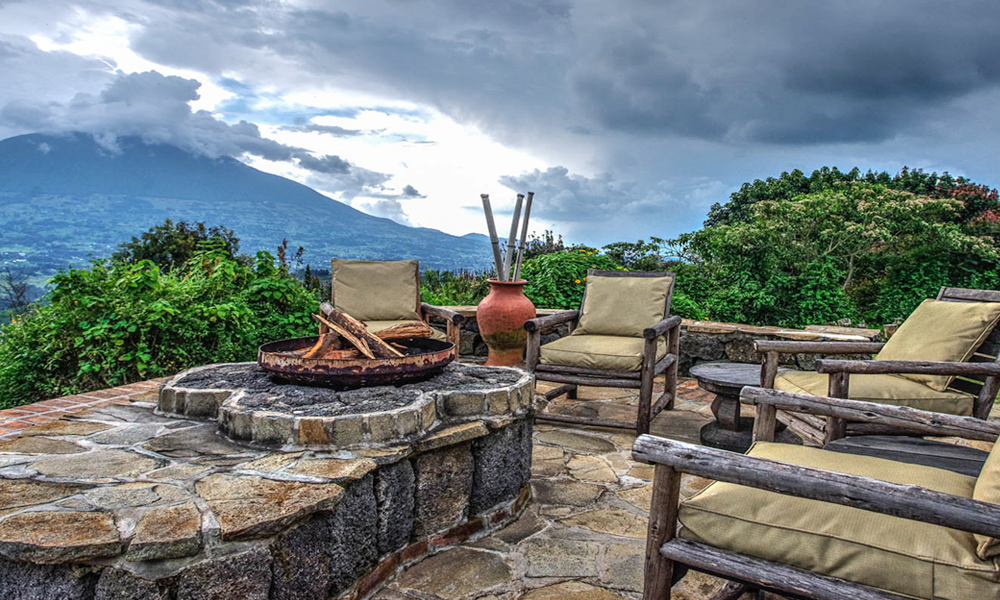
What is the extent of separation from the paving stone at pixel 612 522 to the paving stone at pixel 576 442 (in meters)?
0.78

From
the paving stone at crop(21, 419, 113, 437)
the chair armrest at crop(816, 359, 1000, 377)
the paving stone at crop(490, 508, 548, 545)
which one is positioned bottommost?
the paving stone at crop(490, 508, 548, 545)

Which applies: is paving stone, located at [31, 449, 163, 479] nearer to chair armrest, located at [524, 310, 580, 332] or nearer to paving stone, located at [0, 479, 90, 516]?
paving stone, located at [0, 479, 90, 516]

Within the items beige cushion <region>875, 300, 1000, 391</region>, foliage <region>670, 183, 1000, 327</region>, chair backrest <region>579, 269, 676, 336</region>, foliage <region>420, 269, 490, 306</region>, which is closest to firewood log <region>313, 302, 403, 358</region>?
chair backrest <region>579, 269, 676, 336</region>

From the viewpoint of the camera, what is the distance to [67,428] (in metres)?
2.05

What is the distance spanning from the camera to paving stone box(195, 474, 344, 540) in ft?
4.40

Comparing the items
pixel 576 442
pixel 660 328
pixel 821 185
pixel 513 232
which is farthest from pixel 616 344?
pixel 821 185

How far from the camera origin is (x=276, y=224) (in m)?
74.8

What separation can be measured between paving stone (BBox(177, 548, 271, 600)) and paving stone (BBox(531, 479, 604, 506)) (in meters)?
1.35

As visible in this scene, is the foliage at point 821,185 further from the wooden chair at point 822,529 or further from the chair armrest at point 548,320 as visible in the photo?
the wooden chair at point 822,529

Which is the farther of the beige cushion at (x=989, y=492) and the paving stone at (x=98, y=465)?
the paving stone at (x=98, y=465)

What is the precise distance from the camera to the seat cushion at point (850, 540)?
1.08m

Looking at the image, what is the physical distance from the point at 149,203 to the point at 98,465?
5239 inches

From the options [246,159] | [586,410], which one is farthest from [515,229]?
[246,159]

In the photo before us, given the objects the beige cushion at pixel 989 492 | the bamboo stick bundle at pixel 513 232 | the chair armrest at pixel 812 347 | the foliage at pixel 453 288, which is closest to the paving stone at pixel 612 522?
the chair armrest at pixel 812 347
